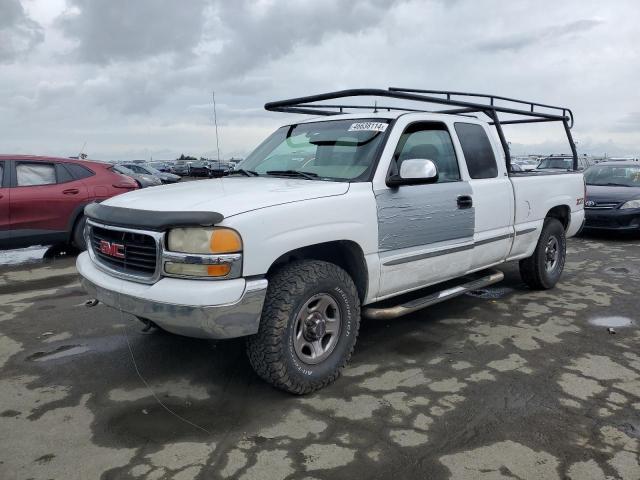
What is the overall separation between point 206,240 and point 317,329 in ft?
3.19

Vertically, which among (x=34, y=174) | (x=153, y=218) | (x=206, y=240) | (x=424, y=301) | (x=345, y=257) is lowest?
(x=424, y=301)

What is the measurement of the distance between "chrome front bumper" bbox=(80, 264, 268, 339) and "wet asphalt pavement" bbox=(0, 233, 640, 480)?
0.55 meters

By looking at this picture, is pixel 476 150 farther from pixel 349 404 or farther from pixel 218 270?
pixel 218 270

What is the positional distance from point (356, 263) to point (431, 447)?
1318 mm

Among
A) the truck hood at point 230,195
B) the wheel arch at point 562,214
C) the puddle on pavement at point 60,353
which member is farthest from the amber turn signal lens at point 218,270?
the wheel arch at point 562,214

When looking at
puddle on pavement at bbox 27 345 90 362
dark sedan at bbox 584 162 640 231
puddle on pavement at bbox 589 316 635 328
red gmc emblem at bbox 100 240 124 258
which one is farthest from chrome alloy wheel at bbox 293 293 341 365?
dark sedan at bbox 584 162 640 231

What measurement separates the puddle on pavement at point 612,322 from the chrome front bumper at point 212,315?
3366 mm

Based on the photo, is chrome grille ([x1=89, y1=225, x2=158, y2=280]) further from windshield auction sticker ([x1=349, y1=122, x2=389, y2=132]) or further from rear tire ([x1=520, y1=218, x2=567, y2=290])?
rear tire ([x1=520, y1=218, x2=567, y2=290])

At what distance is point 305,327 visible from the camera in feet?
11.0

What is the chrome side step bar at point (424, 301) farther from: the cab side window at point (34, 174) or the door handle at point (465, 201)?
the cab side window at point (34, 174)

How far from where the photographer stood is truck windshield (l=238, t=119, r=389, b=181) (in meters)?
3.83

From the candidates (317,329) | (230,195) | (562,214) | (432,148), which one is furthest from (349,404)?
(562,214)

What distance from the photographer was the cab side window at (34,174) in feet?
24.9

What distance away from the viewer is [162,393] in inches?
133
